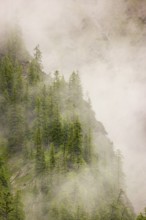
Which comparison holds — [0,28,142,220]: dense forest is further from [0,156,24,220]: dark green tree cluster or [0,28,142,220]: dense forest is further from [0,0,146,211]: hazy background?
[0,0,146,211]: hazy background

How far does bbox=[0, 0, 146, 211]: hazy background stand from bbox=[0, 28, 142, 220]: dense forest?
174ft

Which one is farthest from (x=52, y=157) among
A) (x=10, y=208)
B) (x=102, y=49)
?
(x=102, y=49)

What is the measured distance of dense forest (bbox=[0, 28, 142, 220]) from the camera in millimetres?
83438

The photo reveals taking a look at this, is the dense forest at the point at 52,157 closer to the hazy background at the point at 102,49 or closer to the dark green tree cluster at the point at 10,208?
the dark green tree cluster at the point at 10,208

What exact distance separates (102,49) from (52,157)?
107091mm

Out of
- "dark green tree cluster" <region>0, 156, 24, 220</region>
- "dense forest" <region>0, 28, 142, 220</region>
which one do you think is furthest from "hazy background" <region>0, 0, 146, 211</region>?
"dark green tree cluster" <region>0, 156, 24, 220</region>

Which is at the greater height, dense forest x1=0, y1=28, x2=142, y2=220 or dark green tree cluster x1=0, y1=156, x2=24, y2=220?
dense forest x1=0, y1=28, x2=142, y2=220

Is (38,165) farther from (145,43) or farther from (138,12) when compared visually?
(138,12)

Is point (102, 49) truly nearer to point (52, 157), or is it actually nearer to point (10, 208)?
point (52, 157)

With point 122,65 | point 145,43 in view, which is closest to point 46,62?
point 122,65

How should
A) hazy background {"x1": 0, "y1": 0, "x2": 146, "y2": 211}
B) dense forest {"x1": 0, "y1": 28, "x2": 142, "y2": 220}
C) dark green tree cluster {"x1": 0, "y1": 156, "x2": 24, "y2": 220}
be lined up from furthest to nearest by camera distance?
hazy background {"x1": 0, "y1": 0, "x2": 146, "y2": 211} < dense forest {"x1": 0, "y1": 28, "x2": 142, "y2": 220} < dark green tree cluster {"x1": 0, "y1": 156, "x2": 24, "y2": 220}

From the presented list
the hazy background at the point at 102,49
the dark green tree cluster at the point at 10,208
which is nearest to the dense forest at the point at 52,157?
the dark green tree cluster at the point at 10,208

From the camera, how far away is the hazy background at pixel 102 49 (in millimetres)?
173125

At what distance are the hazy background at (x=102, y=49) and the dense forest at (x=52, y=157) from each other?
53.1 metres
